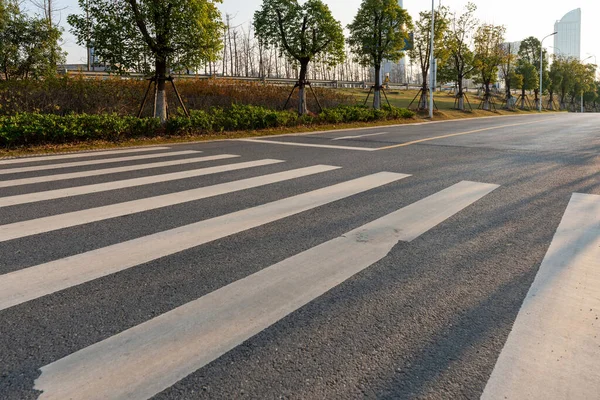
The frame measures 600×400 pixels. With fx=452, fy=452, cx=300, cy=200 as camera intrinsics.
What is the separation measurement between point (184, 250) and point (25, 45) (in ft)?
48.3

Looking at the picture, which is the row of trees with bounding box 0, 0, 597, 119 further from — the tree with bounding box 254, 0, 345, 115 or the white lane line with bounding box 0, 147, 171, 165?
the white lane line with bounding box 0, 147, 171, 165

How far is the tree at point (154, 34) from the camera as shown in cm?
1403

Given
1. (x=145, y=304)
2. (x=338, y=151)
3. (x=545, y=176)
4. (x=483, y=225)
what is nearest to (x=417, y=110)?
(x=338, y=151)

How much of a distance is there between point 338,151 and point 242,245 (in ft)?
22.3

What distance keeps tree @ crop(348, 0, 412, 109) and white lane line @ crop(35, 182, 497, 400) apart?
941 inches

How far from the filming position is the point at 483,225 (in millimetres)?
4516

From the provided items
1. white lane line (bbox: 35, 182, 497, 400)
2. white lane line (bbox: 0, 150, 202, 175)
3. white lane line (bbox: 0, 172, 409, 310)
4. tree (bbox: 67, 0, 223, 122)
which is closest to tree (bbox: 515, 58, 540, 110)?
tree (bbox: 67, 0, 223, 122)

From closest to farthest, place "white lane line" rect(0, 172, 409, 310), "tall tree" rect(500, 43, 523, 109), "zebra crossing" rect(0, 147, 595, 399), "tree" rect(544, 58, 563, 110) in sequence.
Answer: "zebra crossing" rect(0, 147, 595, 399) → "white lane line" rect(0, 172, 409, 310) → "tall tree" rect(500, 43, 523, 109) → "tree" rect(544, 58, 563, 110)

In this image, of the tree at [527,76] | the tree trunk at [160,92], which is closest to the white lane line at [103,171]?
the tree trunk at [160,92]

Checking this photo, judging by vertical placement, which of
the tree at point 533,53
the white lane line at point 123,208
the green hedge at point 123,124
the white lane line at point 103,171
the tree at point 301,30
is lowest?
the white lane line at point 123,208

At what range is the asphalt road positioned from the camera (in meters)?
2.11

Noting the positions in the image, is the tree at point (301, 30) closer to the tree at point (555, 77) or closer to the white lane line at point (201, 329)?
the white lane line at point (201, 329)

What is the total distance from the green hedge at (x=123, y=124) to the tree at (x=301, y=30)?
3.59m

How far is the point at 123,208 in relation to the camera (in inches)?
201
